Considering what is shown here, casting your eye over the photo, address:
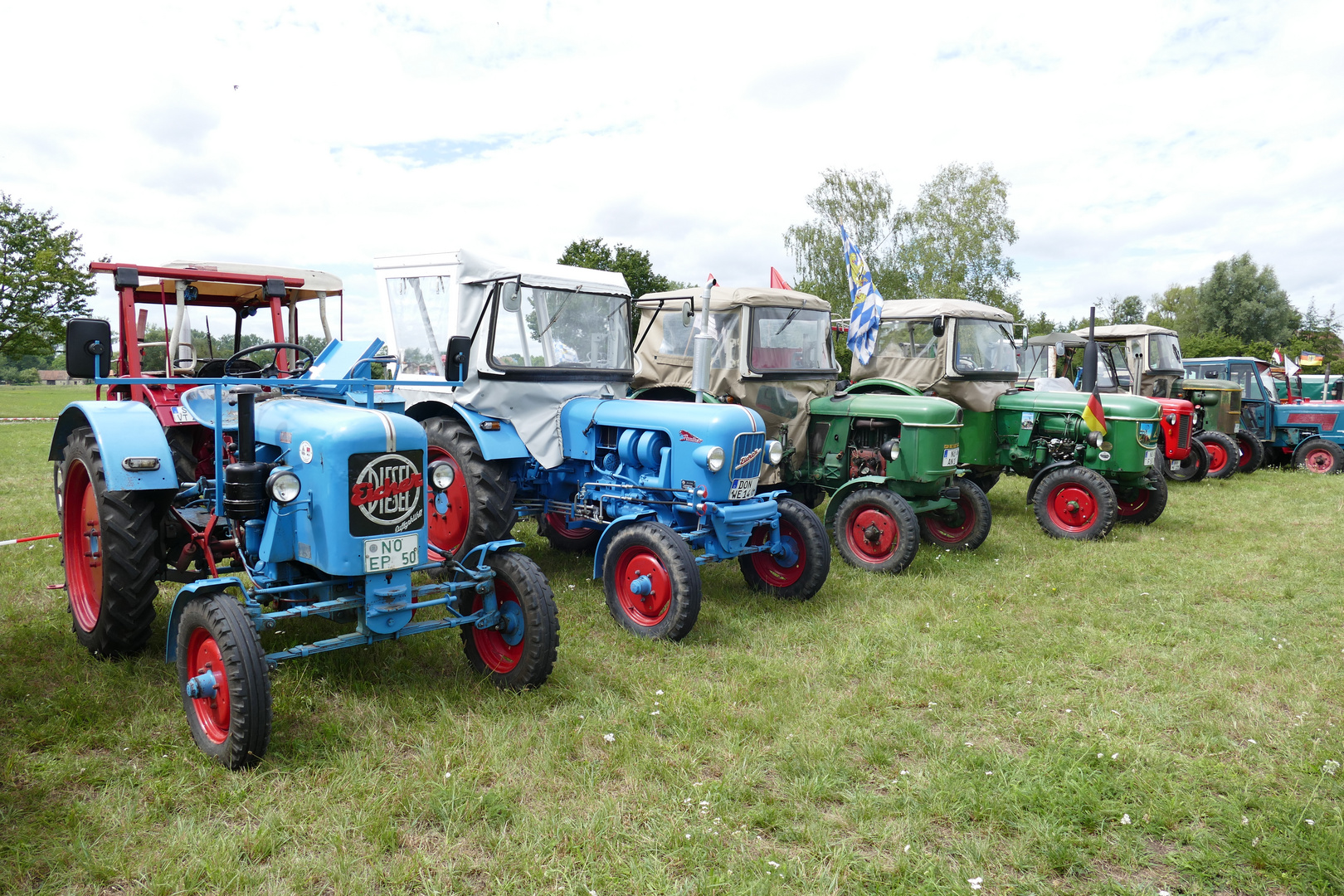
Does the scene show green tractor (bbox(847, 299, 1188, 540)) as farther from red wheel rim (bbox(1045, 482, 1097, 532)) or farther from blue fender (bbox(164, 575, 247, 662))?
blue fender (bbox(164, 575, 247, 662))

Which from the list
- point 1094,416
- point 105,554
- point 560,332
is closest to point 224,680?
point 105,554

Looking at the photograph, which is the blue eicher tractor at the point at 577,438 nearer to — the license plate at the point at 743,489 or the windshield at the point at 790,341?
the license plate at the point at 743,489

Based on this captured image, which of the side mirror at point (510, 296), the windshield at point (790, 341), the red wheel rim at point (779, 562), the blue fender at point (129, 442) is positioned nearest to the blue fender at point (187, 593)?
the blue fender at point (129, 442)

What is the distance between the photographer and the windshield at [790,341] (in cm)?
686

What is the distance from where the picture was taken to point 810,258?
86.6 ft

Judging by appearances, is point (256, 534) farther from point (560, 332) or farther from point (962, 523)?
point (962, 523)

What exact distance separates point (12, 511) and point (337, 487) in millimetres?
6506

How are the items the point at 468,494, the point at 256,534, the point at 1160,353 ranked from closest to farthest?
the point at 256,534 < the point at 468,494 < the point at 1160,353

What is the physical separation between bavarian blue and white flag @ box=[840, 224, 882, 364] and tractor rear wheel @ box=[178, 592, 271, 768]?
5825 mm

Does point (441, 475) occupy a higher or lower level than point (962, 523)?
higher

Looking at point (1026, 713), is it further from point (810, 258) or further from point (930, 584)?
point (810, 258)

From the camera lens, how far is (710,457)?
478cm

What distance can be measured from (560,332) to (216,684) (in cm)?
316

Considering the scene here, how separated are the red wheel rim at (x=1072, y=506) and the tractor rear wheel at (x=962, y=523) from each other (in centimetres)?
88
